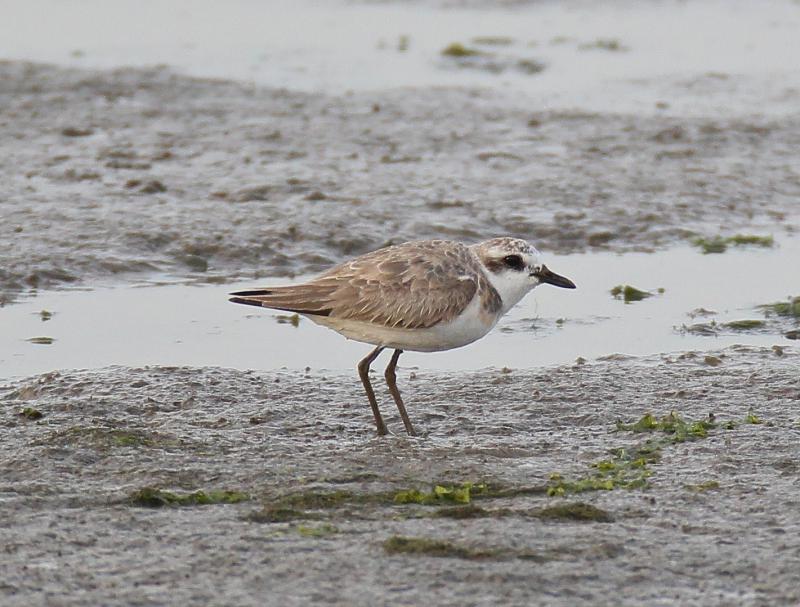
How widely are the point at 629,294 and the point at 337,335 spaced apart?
2.19 meters

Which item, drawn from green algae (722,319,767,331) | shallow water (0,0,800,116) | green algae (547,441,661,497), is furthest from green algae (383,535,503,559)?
shallow water (0,0,800,116)

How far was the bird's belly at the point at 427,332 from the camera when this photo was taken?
24.6 ft

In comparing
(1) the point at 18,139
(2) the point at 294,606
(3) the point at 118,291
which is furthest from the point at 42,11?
(2) the point at 294,606

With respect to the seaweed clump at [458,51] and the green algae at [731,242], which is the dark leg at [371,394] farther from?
the seaweed clump at [458,51]

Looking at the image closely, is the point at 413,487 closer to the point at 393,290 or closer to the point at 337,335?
the point at 393,290

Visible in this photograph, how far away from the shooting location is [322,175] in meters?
12.9

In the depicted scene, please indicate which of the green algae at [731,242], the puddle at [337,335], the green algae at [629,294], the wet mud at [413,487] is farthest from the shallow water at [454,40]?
the wet mud at [413,487]

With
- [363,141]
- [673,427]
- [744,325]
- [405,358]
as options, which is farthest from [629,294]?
[363,141]

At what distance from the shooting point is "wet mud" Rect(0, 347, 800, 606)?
17.9ft

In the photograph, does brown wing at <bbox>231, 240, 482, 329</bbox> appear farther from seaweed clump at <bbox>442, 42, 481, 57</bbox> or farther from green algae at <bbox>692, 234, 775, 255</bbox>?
seaweed clump at <bbox>442, 42, 481, 57</bbox>

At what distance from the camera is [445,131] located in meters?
14.5

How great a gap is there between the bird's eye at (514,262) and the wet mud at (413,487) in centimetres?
81

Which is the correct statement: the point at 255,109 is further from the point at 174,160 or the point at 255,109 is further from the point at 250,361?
the point at 250,361

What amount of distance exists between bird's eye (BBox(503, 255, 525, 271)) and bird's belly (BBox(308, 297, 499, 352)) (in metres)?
0.31
